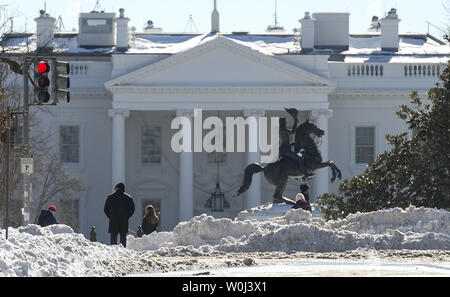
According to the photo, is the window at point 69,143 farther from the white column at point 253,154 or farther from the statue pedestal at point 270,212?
the statue pedestal at point 270,212

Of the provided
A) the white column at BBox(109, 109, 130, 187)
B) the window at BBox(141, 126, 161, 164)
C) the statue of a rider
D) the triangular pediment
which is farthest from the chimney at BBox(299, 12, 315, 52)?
the statue of a rider

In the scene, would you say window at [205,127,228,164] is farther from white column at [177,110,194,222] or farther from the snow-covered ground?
the snow-covered ground

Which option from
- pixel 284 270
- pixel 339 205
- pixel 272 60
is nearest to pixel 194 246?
pixel 284 270

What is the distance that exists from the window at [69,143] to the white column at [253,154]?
26.4 feet

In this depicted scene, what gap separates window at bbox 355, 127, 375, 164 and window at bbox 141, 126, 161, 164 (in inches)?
344

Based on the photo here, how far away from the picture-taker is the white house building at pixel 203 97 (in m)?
68.1

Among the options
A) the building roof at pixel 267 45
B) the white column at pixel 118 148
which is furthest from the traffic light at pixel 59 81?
the building roof at pixel 267 45

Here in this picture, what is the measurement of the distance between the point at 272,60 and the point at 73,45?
36.8 feet

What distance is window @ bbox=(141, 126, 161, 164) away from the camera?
7150cm

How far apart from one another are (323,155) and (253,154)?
2937mm

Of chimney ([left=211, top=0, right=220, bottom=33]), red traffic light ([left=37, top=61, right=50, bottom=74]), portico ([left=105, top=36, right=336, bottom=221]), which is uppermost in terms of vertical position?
chimney ([left=211, top=0, right=220, bottom=33])

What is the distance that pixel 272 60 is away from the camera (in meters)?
67.8

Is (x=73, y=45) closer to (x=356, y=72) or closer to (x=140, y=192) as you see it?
(x=140, y=192)

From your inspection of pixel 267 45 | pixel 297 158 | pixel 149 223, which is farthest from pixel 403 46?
pixel 149 223
